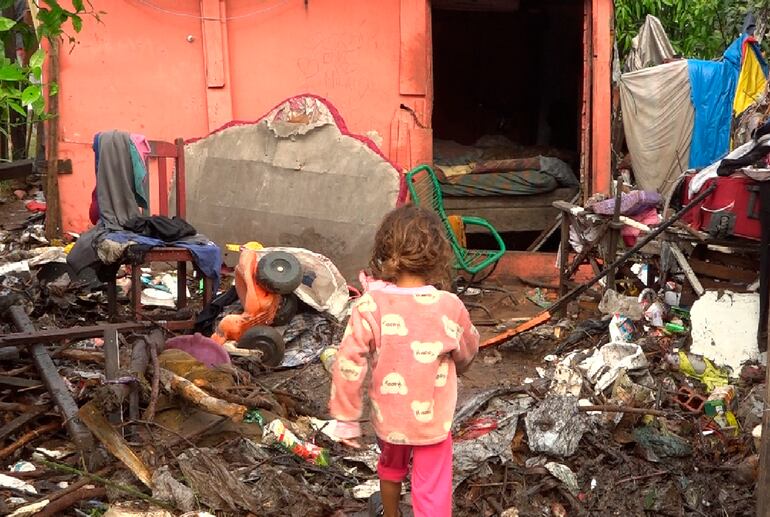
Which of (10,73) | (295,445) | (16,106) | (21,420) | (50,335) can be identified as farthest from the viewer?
(50,335)

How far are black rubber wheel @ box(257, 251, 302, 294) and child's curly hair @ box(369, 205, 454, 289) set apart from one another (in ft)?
11.1

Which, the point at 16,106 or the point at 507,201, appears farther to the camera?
the point at 507,201

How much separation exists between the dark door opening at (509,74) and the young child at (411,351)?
9652mm

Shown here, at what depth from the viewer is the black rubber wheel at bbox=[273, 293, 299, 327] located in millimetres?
6590

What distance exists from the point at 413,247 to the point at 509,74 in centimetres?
1158

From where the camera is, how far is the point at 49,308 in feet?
21.4

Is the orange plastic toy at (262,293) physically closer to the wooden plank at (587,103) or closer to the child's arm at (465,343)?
the child's arm at (465,343)

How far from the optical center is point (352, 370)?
2.97 m

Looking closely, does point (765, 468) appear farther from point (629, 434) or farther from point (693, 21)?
point (693, 21)

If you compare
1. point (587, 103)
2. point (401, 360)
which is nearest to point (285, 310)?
point (401, 360)

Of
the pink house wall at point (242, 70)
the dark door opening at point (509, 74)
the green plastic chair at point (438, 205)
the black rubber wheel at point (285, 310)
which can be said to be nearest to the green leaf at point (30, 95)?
the black rubber wheel at point (285, 310)

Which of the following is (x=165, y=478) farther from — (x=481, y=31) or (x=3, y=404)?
(x=481, y=31)

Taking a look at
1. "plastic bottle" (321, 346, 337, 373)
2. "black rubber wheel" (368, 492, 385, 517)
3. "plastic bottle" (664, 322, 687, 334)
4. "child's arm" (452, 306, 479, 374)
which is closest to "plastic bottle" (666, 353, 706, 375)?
"plastic bottle" (664, 322, 687, 334)

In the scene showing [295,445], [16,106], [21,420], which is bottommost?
[295,445]
